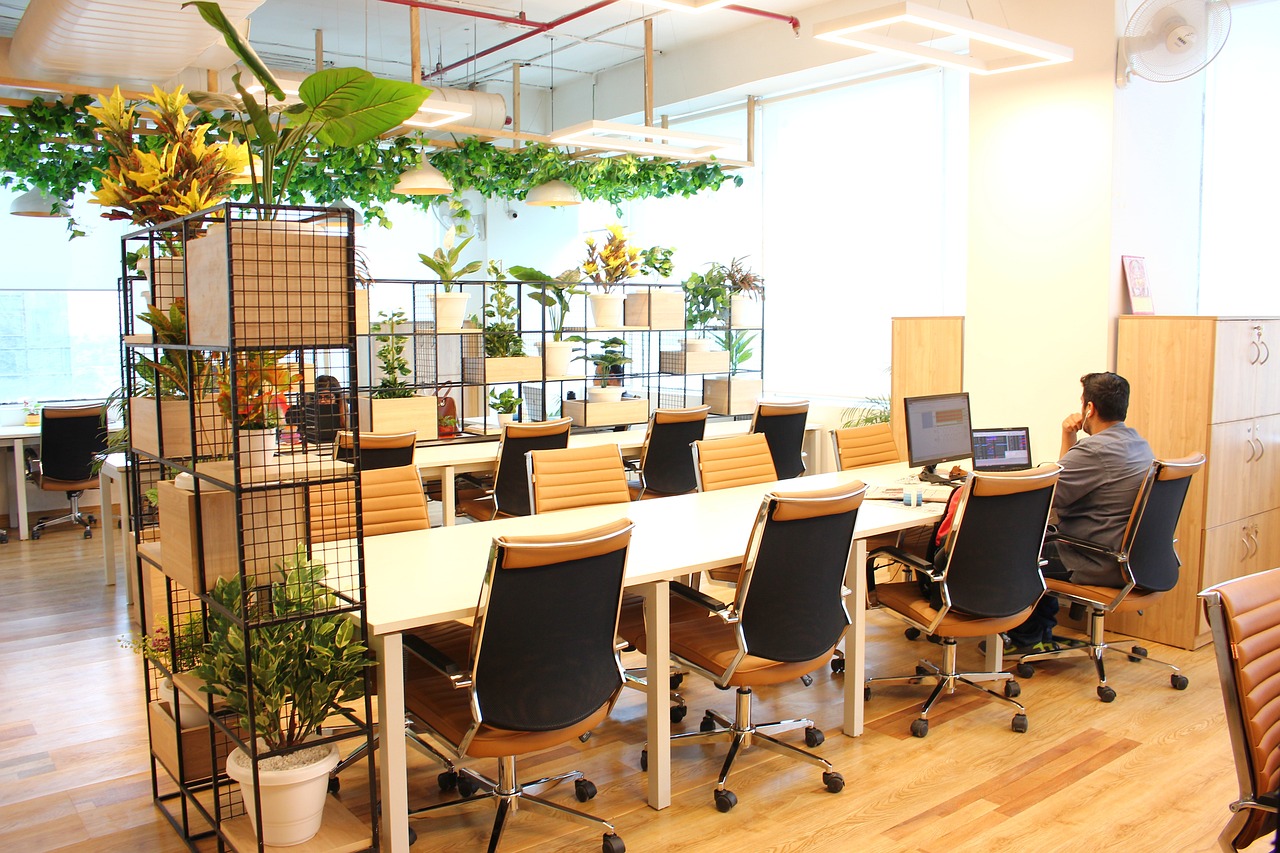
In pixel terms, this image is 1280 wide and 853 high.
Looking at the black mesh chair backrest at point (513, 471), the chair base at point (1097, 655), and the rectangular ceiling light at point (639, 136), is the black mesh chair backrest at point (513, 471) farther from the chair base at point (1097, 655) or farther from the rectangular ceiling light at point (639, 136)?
the chair base at point (1097, 655)

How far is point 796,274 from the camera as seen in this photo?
8.91 m

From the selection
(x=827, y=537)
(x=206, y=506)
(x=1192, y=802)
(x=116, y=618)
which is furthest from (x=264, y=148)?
(x=116, y=618)

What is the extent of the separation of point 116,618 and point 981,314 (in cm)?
495

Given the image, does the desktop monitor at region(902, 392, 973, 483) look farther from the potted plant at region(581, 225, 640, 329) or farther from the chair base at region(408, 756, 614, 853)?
the potted plant at region(581, 225, 640, 329)

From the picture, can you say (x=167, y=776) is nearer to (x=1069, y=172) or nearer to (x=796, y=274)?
(x=1069, y=172)

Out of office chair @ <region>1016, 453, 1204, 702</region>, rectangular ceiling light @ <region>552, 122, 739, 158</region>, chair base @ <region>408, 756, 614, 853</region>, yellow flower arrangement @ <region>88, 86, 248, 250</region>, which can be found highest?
rectangular ceiling light @ <region>552, 122, 739, 158</region>

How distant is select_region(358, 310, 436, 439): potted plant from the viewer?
19.6 feet

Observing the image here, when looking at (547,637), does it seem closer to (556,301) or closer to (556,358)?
(556,358)

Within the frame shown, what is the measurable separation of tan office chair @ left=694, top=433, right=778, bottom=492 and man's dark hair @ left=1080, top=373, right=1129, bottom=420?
58.0 inches

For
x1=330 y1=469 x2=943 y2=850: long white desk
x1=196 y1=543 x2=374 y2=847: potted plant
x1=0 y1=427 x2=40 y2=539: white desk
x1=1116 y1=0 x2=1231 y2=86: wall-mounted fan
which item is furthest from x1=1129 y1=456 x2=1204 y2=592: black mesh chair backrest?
x1=0 y1=427 x2=40 y2=539: white desk

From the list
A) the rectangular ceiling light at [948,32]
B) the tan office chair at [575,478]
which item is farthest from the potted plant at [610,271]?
the tan office chair at [575,478]

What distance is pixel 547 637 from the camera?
2697 millimetres

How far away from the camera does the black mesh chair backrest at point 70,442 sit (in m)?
7.07

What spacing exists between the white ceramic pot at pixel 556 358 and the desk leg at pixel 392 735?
404cm
